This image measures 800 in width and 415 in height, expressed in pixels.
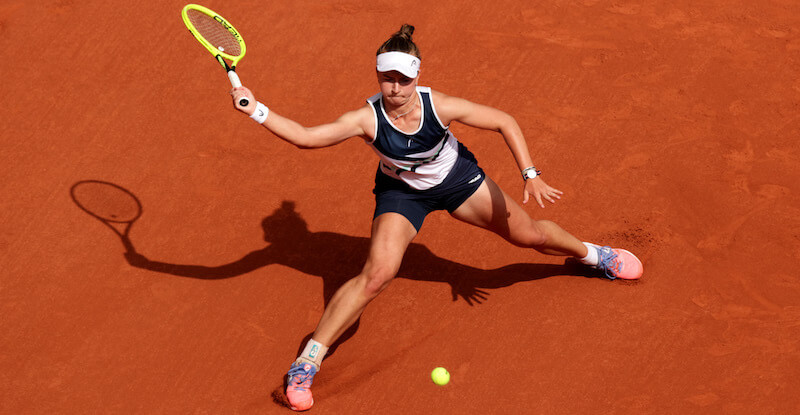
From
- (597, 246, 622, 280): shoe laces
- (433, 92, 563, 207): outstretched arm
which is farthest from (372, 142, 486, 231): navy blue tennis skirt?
(597, 246, 622, 280): shoe laces

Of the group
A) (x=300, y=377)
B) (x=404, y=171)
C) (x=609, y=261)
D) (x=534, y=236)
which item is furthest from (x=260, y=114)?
(x=609, y=261)

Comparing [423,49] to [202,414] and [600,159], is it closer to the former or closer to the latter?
[600,159]

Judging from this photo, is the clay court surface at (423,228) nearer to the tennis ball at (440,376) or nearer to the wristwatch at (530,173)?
the tennis ball at (440,376)

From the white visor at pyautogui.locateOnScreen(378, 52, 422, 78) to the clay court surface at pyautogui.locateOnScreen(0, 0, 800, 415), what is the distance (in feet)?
6.10

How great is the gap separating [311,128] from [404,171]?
654mm

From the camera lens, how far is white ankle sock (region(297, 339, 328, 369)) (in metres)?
4.89

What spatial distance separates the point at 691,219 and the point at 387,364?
262 centimetres

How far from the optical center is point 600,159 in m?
6.55

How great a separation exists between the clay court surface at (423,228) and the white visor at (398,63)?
1.86 meters

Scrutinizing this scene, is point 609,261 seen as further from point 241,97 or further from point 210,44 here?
point 210,44

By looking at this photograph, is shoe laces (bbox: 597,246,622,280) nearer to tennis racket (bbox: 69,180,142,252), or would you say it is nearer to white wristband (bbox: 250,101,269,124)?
white wristband (bbox: 250,101,269,124)

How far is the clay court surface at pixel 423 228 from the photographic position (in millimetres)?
5098

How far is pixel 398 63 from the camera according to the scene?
4391 millimetres

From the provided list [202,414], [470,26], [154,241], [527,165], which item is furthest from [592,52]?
[202,414]
